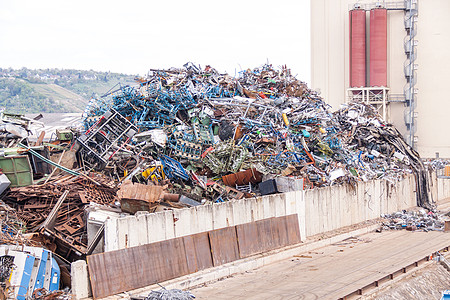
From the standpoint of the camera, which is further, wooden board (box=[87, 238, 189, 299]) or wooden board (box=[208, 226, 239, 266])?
wooden board (box=[208, 226, 239, 266])

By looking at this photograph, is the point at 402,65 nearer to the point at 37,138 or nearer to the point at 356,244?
the point at 356,244

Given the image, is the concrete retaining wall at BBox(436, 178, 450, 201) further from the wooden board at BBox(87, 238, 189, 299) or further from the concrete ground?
the wooden board at BBox(87, 238, 189, 299)

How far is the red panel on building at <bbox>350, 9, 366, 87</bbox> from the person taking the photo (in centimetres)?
6088

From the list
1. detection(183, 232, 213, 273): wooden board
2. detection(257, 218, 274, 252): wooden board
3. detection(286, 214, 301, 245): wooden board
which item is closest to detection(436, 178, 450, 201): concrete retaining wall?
detection(286, 214, 301, 245): wooden board

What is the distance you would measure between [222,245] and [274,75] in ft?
62.5

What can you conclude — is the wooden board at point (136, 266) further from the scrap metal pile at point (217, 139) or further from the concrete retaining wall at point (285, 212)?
the scrap metal pile at point (217, 139)

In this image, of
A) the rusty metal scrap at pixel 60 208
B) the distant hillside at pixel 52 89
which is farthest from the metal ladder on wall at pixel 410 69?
the rusty metal scrap at pixel 60 208

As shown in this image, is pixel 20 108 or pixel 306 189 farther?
pixel 20 108

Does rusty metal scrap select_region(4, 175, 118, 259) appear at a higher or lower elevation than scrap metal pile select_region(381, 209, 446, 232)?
higher

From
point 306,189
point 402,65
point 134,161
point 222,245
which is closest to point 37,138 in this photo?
point 134,161

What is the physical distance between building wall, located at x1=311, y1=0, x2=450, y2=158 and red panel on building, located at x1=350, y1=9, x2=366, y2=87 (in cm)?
186

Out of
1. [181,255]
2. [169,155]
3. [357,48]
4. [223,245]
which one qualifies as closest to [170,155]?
[169,155]

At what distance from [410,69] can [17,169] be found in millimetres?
50428

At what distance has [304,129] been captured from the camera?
104ft
